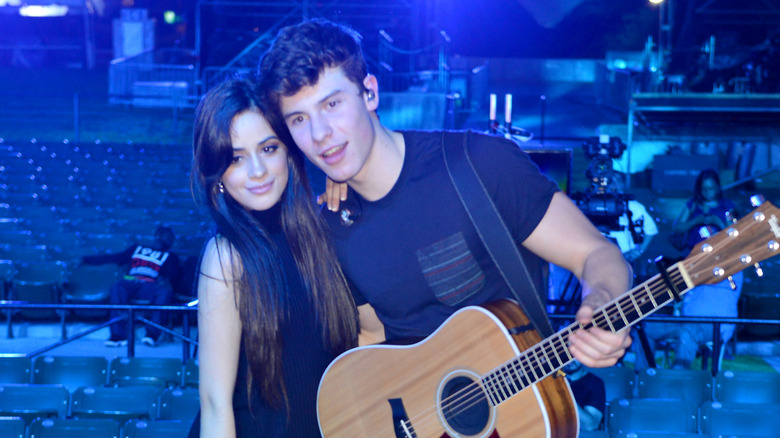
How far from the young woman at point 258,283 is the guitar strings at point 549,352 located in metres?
0.41

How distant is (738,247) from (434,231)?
90cm

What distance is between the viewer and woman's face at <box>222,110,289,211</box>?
248cm

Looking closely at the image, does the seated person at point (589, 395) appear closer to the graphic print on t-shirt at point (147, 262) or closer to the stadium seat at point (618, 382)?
the stadium seat at point (618, 382)

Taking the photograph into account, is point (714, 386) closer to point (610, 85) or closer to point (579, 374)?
point (579, 374)

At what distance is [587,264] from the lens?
2.23m

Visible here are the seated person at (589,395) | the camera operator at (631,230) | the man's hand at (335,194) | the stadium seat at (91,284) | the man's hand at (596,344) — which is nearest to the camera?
the man's hand at (596,344)

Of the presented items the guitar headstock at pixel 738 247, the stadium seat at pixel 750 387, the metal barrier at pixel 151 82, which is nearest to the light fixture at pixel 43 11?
the metal barrier at pixel 151 82

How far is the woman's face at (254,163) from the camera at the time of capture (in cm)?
248

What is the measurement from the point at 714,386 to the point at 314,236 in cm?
361

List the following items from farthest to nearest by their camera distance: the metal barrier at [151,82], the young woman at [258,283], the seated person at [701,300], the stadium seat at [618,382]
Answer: the metal barrier at [151,82] < the seated person at [701,300] < the stadium seat at [618,382] < the young woman at [258,283]

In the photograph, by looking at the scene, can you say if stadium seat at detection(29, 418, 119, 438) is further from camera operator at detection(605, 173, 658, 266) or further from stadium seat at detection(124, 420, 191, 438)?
camera operator at detection(605, 173, 658, 266)

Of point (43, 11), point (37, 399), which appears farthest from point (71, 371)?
point (43, 11)

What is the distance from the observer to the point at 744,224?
73.5 inches

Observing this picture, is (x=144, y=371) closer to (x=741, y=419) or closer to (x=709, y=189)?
(x=741, y=419)
